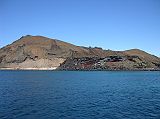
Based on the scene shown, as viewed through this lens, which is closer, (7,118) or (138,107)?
(7,118)

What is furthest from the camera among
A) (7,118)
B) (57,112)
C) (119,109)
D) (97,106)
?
(97,106)

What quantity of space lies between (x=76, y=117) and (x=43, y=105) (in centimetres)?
840

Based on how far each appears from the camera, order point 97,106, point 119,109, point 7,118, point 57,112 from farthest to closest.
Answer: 1. point 97,106
2. point 119,109
3. point 57,112
4. point 7,118

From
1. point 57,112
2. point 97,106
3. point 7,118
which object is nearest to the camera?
point 7,118

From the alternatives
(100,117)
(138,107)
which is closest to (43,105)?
(100,117)

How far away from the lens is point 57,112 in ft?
108

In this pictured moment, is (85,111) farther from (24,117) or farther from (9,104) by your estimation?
(9,104)

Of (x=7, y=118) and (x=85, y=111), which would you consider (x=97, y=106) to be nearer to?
(x=85, y=111)

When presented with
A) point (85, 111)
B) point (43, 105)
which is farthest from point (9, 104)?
point (85, 111)

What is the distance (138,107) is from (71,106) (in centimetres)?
923

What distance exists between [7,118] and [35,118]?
3.06m

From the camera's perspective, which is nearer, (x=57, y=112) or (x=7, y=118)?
(x=7, y=118)

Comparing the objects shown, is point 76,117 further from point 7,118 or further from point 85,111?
point 7,118

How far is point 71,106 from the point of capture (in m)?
37.5
